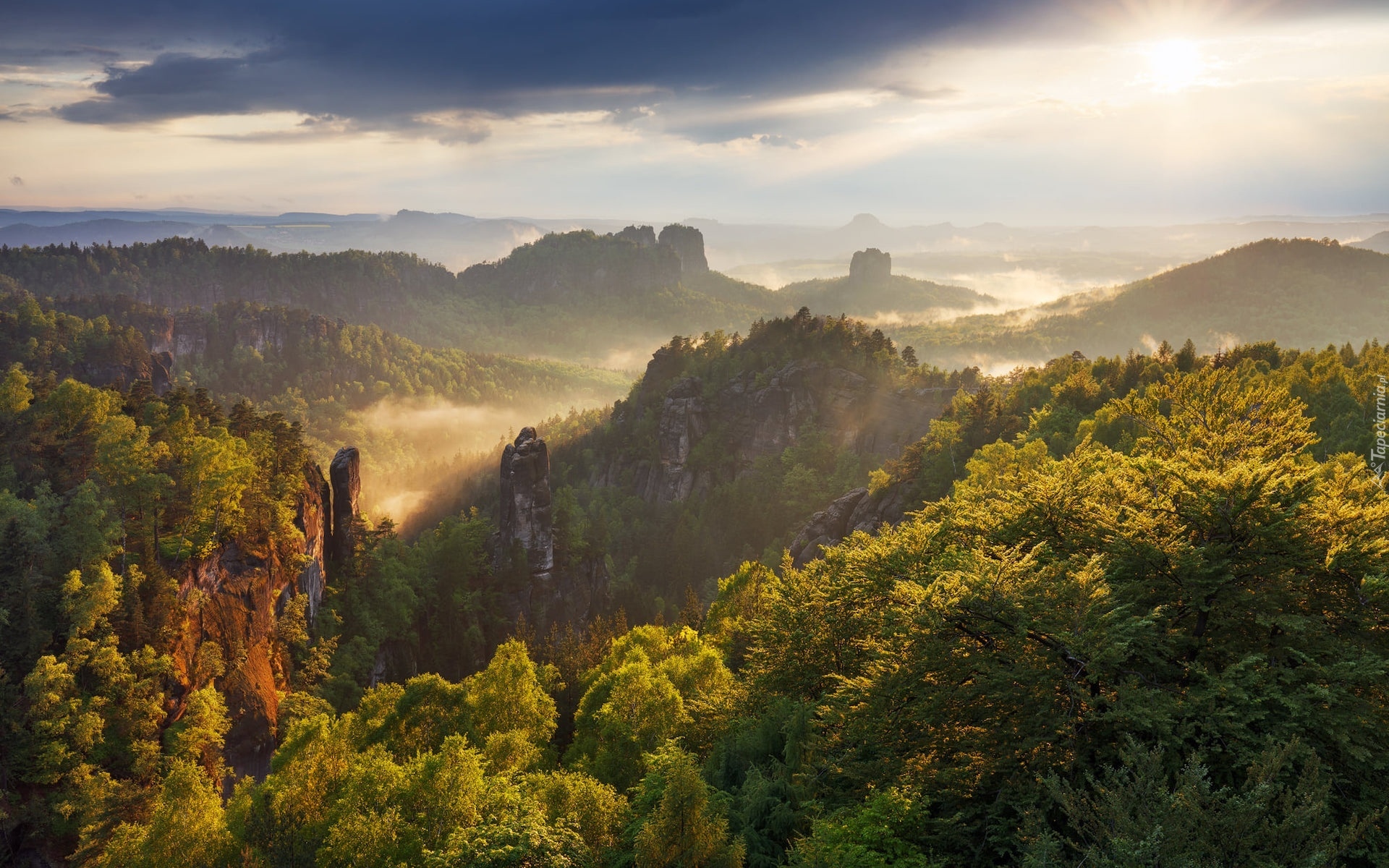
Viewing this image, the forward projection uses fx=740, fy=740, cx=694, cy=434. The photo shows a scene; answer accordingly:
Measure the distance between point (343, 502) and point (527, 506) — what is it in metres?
22.3

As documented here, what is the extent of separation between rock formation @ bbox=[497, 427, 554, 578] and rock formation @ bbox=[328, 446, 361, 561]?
18103mm

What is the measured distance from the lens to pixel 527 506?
93.5 m

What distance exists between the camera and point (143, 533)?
49531mm

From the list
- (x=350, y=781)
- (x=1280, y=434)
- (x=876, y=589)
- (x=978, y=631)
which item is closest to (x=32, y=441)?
(x=350, y=781)

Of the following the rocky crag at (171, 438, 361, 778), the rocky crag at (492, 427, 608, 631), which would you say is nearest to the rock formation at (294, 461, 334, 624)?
the rocky crag at (171, 438, 361, 778)

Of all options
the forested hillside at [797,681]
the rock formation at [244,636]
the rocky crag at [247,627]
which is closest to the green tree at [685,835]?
the forested hillside at [797,681]

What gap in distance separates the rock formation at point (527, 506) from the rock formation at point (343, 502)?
18103mm

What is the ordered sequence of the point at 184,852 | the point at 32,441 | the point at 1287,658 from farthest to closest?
the point at 32,441
the point at 184,852
the point at 1287,658

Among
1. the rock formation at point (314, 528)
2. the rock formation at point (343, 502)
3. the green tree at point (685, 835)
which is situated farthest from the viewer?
the rock formation at point (343, 502)

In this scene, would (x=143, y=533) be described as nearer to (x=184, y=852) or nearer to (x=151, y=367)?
(x=184, y=852)

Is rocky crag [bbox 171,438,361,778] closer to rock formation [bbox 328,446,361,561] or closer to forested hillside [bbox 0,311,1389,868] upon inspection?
forested hillside [bbox 0,311,1389,868]

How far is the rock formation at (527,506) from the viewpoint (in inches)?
3654

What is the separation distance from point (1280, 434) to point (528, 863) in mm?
30614

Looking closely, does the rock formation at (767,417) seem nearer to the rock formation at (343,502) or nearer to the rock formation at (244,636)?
the rock formation at (343,502)
